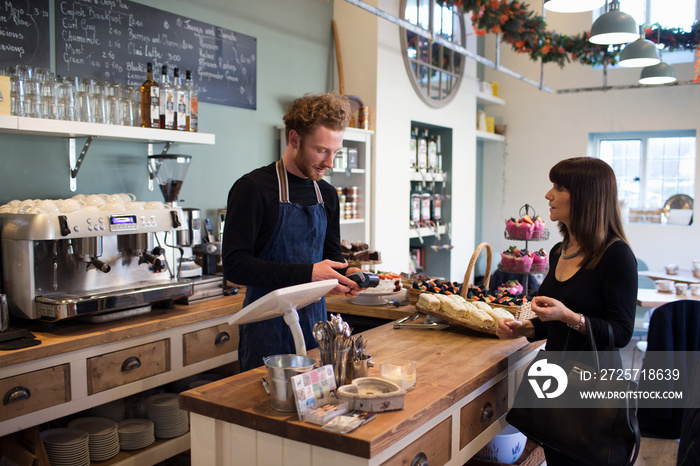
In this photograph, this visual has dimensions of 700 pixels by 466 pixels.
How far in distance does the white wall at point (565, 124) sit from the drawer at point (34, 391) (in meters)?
6.08

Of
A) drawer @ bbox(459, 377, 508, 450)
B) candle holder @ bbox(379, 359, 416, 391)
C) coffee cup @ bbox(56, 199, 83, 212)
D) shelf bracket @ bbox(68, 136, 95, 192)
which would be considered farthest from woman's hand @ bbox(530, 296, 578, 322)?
shelf bracket @ bbox(68, 136, 95, 192)

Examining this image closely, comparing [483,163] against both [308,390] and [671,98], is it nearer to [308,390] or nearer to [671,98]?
[671,98]

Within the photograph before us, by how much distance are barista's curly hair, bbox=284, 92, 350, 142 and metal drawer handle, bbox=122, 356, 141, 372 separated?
4.21 feet

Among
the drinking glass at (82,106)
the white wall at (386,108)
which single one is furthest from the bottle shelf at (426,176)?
the drinking glass at (82,106)

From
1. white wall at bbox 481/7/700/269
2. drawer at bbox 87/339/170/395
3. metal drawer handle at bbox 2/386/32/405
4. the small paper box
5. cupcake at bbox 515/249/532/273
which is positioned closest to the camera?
metal drawer handle at bbox 2/386/32/405

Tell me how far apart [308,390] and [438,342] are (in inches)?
35.6

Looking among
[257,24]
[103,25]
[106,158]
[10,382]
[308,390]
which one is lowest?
[10,382]

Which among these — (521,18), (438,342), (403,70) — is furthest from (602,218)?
(521,18)

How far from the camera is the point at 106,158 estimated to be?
324 centimetres

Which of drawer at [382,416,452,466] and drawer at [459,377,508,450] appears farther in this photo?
drawer at [459,377,508,450]

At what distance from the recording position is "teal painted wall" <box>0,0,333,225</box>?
2.95 metres

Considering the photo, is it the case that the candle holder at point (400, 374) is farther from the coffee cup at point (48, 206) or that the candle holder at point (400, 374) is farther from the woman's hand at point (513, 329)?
the coffee cup at point (48, 206)

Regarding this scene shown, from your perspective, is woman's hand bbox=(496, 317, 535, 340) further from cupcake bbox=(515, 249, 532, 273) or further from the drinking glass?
the drinking glass

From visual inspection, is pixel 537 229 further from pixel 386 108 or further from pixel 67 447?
pixel 67 447
